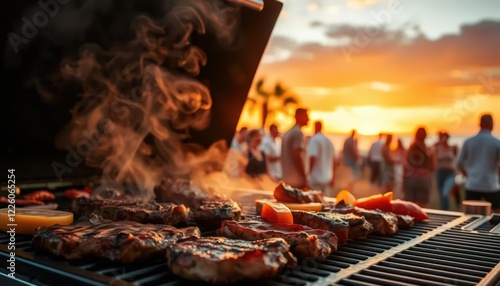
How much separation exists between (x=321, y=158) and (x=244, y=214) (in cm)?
632

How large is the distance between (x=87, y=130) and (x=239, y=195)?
1.75 meters

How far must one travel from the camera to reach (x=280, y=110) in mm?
41875

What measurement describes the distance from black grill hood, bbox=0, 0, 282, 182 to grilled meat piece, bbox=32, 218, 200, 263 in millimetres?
1876

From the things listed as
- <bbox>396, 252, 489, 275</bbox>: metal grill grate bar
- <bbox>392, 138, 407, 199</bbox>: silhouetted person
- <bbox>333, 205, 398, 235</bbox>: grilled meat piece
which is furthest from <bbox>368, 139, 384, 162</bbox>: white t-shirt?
<bbox>396, 252, 489, 275</bbox>: metal grill grate bar

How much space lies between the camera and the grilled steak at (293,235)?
259cm

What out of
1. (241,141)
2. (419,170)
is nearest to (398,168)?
(419,170)

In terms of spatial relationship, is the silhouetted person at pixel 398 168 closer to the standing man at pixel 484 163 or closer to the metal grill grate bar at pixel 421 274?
the standing man at pixel 484 163

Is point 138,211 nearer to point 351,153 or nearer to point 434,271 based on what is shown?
point 434,271

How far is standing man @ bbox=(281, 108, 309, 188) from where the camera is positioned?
7633mm

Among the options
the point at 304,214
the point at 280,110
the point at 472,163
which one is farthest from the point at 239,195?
the point at 280,110

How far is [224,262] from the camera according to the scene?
2.11 meters

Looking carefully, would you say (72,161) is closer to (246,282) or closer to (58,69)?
(58,69)

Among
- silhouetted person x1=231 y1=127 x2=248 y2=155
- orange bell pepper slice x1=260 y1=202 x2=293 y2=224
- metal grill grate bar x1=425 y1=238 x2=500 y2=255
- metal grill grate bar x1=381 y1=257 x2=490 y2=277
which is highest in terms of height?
silhouetted person x1=231 y1=127 x2=248 y2=155

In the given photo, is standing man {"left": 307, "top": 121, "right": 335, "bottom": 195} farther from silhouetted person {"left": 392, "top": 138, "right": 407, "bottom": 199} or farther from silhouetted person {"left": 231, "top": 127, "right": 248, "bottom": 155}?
silhouetted person {"left": 392, "top": 138, "right": 407, "bottom": 199}
